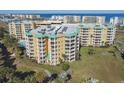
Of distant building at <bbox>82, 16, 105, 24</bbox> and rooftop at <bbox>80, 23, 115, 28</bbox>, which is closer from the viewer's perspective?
distant building at <bbox>82, 16, 105, 24</bbox>

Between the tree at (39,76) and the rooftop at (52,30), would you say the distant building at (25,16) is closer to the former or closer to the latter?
the rooftop at (52,30)

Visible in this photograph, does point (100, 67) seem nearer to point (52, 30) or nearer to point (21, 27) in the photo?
point (52, 30)

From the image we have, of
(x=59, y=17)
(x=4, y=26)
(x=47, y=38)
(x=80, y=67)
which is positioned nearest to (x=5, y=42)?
(x=4, y=26)

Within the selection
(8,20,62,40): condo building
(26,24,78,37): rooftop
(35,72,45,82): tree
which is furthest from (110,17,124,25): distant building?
(35,72,45,82): tree

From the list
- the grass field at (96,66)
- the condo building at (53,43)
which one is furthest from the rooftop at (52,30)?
the grass field at (96,66)

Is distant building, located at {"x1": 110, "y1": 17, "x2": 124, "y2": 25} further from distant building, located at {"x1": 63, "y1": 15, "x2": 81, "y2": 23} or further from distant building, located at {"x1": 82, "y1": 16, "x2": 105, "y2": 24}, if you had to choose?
distant building, located at {"x1": 63, "y1": 15, "x2": 81, "y2": 23}

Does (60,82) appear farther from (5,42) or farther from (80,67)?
(5,42)
